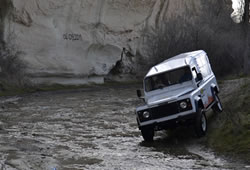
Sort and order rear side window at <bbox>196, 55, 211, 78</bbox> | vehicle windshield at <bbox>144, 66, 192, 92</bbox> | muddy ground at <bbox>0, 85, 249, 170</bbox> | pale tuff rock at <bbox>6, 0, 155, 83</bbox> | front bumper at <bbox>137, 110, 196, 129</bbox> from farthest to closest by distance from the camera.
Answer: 1. pale tuff rock at <bbox>6, 0, 155, 83</bbox>
2. rear side window at <bbox>196, 55, 211, 78</bbox>
3. vehicle windshield at <bbox>144, 66, 192, 92</bbox>
4. front bumper at <bbox>137, 110, 196, 129</bbox>
5. muddy ground at <bbox>0, 85, 249, 170</bbox>

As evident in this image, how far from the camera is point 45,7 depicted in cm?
3528

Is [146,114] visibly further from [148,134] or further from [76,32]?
[76,32]

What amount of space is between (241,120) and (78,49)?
25.0 metres

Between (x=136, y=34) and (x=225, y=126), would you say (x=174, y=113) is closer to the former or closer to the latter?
(x=225, y=126)

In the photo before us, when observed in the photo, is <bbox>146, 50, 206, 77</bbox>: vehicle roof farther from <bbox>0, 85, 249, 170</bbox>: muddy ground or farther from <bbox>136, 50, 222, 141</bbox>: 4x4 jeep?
<bbox>0, 85, 249, 170</bbox>: muddy ground

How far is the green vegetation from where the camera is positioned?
11.3 m

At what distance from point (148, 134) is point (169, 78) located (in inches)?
62.7

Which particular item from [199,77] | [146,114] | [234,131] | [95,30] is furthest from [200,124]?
[95,30]

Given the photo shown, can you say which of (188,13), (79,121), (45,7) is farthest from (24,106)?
(188,13)

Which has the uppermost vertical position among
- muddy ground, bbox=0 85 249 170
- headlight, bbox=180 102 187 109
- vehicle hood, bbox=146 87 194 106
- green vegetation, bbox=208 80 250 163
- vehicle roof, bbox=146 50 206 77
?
vehicle roof, bbox=146 50 206 77

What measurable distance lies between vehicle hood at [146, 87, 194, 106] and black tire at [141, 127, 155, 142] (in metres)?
0.67

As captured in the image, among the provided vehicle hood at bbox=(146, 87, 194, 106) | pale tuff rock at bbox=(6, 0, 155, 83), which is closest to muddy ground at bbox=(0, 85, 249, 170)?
vehicle hood at bbox=(146, 87, 194, 106)

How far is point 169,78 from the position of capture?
47.0 ft

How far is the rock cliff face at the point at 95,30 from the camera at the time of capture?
113ft
